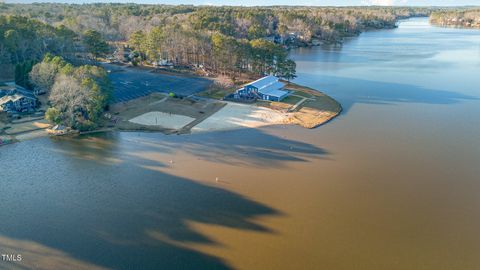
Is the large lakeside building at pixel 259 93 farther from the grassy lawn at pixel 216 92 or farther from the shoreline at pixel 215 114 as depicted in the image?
the grassy lawn at pixel 216 92

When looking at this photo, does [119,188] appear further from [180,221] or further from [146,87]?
[146,87]

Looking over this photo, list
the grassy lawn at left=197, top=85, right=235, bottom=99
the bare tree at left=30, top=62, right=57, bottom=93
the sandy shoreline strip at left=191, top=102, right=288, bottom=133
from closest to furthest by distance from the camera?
the sandy shoreline strip at left=191, top=102, right=288, bottom=133, the bare tree at left=30, top=62, right=57, bottom=93, the grassy lawn at left=197, top=85, right=235, bottom=99

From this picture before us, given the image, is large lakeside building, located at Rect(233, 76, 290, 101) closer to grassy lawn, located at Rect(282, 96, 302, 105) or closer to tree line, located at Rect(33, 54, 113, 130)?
grassy lawn, located at Rect(282, 96, 302, 105)

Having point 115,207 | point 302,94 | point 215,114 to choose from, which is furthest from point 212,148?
point 302,94

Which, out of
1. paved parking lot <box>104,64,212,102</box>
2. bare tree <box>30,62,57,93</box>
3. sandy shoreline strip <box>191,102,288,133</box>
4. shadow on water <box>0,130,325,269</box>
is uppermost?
bare tree <box>30,62,57,93</box>

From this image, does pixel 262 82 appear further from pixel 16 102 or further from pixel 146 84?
pixel 16 102

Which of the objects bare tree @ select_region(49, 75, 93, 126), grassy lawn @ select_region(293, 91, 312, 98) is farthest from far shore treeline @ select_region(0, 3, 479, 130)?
grassy lawn @ select_region(293, 91, 312, 98)

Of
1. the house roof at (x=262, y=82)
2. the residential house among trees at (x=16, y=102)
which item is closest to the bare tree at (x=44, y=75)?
the residential house among trees at (x=16, y=102)

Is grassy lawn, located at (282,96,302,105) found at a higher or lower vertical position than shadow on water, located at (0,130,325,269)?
higher
